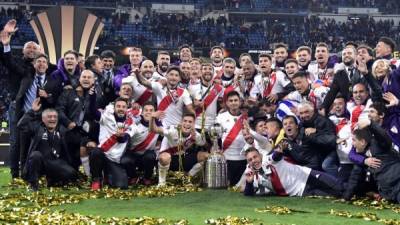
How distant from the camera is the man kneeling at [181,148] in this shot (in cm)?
848

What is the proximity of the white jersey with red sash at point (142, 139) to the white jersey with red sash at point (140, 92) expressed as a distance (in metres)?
0.55

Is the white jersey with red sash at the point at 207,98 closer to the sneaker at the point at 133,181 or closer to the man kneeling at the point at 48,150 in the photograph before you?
the sneaker at the point at 133,181

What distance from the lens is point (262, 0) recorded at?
41594mm

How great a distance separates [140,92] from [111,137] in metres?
0.94

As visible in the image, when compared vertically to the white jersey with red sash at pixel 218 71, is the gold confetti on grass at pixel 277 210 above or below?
below

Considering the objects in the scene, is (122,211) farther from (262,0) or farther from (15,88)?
(262,0)

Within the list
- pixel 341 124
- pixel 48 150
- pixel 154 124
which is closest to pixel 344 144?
pixel 341 124

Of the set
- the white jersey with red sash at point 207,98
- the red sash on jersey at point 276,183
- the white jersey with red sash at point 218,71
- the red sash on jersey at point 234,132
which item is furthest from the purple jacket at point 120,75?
the red sash on jersey at point 276,183

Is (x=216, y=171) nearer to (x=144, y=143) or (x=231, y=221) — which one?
(x=144, y=143)

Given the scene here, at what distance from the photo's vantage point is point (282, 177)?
7.76 m

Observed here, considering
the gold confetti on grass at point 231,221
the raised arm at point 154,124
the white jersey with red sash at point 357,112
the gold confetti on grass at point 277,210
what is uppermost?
the white jersey with red sash at point 357,112

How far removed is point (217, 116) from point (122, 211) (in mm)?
2723

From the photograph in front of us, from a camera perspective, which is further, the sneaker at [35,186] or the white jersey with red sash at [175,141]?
the white jersey with red sash at [175,141]

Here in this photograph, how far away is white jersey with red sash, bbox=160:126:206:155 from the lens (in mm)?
8641
